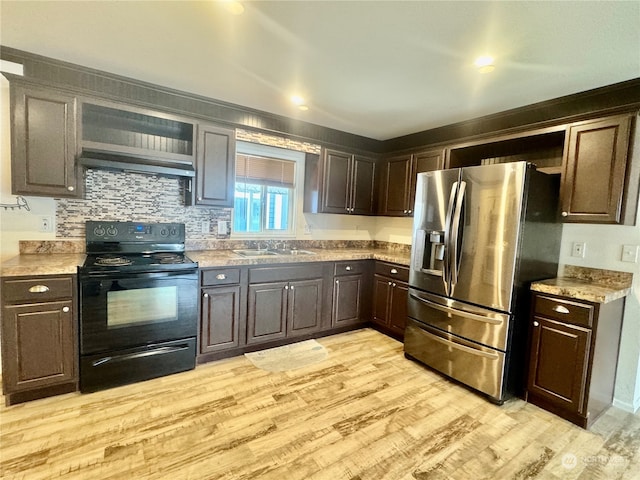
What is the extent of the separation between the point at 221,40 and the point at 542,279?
294 centimetres

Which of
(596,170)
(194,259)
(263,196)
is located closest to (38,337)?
(194,259)

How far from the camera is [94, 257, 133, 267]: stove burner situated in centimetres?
226

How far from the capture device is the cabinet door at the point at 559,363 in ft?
6.81

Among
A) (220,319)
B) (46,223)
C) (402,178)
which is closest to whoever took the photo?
(46,223)

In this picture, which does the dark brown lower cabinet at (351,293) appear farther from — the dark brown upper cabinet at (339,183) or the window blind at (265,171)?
the window blind at (265,171)

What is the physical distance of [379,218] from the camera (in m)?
4.46

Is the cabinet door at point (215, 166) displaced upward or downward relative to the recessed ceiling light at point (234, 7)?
downward

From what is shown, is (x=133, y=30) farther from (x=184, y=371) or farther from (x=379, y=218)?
(x=379, y=218)

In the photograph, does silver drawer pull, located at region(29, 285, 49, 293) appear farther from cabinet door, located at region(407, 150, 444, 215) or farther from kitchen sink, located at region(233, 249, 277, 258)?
cabinet door, located at region(407, 150, 444, 215)

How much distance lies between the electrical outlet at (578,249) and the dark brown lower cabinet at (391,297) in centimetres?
141

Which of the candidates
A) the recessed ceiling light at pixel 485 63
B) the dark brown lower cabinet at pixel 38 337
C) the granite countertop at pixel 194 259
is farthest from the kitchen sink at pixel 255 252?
the recessed ceiling light at pixel 485 63

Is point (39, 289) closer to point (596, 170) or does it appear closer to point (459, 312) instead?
point (459, 312)

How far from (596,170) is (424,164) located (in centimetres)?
155

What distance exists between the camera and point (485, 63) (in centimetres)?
198
